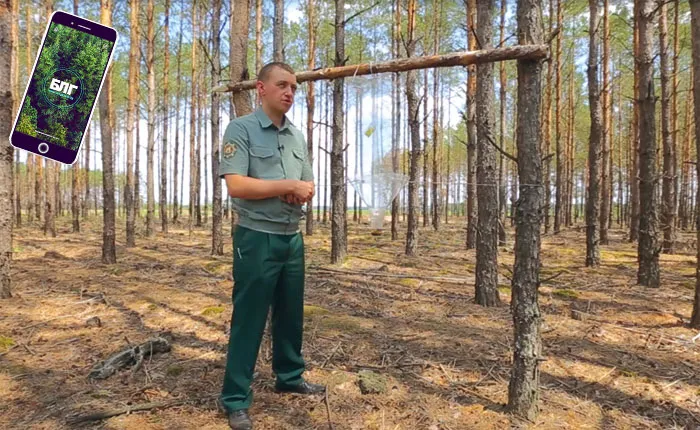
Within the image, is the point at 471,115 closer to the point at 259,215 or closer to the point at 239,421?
the point at 259,215

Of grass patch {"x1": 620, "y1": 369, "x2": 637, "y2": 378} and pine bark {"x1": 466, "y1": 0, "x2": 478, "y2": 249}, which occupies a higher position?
pine bark {"x1": 466, "y1": 0, "x2": 478, "y2": 249}

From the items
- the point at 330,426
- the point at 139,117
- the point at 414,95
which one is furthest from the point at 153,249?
the point at 139,117

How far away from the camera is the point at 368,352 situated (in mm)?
3428

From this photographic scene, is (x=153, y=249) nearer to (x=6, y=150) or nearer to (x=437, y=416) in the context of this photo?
(x=6, y=150)

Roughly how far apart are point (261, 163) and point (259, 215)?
0.31 meters

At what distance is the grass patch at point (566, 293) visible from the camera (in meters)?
5.62

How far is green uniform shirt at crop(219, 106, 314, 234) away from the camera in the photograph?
2.26 m

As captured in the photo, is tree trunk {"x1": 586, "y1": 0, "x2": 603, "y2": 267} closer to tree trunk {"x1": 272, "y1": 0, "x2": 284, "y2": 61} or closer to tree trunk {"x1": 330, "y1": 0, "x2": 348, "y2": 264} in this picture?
tree trunk {"x1": 330, "y1": 0, "x2": 348, "y2": 264}

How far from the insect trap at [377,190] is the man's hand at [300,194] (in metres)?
1.07

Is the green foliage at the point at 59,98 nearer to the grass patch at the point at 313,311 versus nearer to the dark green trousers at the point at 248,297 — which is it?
the dark green trousers at the point at 248,297

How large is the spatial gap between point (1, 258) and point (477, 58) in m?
5.61

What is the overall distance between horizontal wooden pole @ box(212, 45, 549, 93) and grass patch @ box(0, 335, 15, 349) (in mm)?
2854

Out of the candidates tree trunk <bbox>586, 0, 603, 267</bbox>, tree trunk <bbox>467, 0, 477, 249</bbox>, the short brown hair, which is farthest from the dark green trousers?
tree trunk <bbox>586, 0, 603, 267</bbox>
